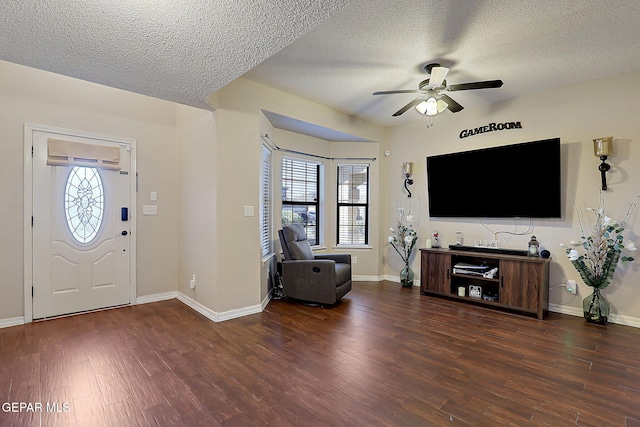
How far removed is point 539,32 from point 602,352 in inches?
109

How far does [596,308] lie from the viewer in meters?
3.26

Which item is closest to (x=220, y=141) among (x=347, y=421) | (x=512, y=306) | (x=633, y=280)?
(x=347, y=421)

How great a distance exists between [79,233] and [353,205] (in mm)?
3900

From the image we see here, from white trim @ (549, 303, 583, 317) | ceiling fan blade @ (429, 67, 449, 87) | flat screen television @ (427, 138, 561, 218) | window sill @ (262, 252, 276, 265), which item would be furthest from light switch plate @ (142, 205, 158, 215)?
white trim @ (549, 303, 583, 317)

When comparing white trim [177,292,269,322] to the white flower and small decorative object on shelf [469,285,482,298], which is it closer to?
small decorative object on shelf [469,285,482,298]

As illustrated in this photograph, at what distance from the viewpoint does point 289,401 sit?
6.25 feet

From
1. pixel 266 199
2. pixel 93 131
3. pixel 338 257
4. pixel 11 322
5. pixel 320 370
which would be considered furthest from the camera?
pixel 338 257

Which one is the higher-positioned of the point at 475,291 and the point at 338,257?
the point at 338,257

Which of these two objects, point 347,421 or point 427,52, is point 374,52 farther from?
point 347,421

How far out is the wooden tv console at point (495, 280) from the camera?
11.2 feet

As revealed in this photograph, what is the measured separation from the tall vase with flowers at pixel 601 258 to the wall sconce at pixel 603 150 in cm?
30

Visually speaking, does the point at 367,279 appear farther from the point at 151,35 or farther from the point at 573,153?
the point at 151,35

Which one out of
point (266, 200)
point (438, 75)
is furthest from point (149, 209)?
point (438, 75)

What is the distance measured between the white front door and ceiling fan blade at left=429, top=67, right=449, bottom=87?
3.67 m
